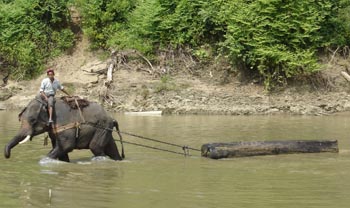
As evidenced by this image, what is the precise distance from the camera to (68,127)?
15070mm

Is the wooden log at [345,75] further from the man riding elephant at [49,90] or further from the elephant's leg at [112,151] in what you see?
the man riding elephant at [49,90]

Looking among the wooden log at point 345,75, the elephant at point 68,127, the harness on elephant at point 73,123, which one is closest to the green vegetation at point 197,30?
the wooden log at point 345,75

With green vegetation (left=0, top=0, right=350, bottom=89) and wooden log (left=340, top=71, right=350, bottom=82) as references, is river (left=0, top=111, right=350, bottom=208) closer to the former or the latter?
green vegetation (left=0, top=0, right=350, bottom=89)

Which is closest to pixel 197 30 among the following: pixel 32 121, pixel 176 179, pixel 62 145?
pixel 62 145

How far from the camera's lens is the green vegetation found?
101ft

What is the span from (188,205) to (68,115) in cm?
569

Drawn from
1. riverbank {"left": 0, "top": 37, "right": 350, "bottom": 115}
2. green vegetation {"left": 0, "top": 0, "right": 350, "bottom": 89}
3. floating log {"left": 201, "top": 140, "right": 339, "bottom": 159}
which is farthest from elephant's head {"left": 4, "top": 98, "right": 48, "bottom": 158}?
green vegetation {"left": 0, "top": 0, "right": 350, "bottom": 89}

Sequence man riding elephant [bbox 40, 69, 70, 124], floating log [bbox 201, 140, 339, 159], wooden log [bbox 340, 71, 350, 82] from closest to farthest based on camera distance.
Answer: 1. man riding elephant [bbox 40, 69, 70, 124]
2. floating log [bbox 201, 140, 339, 159]
3. wooden log [bbox 340, 71, 350, 82]

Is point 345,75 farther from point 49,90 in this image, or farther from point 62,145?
point 62,145

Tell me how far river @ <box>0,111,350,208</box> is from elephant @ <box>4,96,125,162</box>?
0.36 meters

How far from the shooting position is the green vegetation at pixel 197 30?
30.8 metres

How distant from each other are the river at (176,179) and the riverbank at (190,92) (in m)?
8.75

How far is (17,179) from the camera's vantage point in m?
12.6

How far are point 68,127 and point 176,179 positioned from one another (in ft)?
11.1
